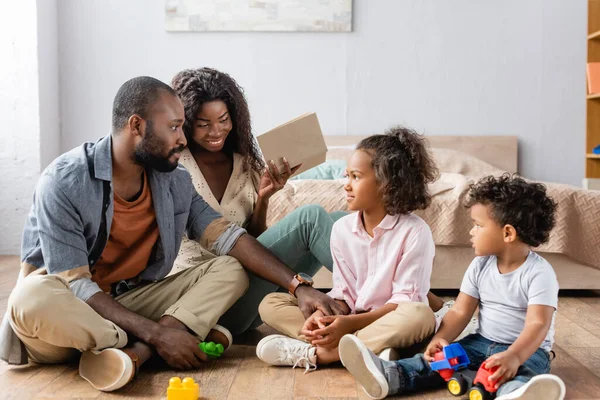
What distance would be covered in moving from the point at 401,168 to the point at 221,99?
57 centimetres

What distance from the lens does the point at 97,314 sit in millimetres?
1604

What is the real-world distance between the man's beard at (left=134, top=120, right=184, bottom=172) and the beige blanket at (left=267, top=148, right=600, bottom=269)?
1150mm

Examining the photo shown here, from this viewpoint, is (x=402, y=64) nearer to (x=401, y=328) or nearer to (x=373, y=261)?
(x=373, y=261)

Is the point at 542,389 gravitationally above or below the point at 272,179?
below

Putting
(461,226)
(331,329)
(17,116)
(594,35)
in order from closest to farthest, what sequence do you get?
(331,329) < (461,226) < (594,35) < (17,116)

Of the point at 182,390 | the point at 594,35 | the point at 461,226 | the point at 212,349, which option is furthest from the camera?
the point at 594,35

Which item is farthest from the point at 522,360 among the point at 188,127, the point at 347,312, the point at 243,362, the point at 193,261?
the point at 188,127

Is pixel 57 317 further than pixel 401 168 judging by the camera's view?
No

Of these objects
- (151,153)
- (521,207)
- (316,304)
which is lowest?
(316,304)

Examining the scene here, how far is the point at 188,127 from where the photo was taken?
6.81 feet

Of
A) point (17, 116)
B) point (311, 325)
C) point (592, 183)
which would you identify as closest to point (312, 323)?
point (311, 325)

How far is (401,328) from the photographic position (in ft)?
5.48

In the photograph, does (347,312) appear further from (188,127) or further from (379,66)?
(379,66)

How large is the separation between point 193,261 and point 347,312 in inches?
20.1
